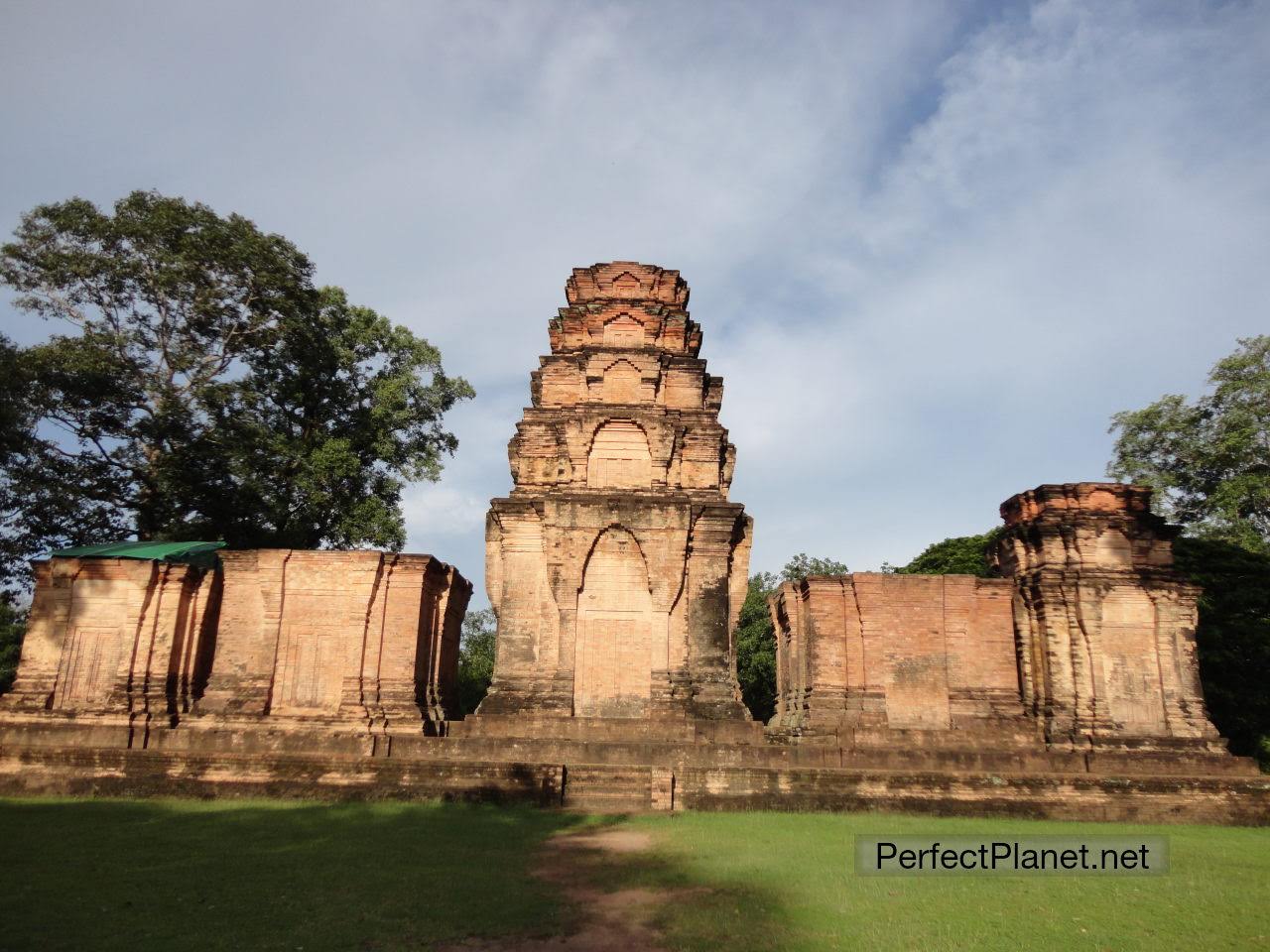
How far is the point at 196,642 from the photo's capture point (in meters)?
17.7

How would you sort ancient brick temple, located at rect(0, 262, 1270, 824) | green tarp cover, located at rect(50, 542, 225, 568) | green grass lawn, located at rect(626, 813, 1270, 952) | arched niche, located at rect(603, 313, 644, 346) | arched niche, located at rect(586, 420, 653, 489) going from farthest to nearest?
arched niche, located at rect(603, 313, 644, 346) → arched niche, located at rect(586, 420, 653, 489) → green tarp cover, located at rect(50, 542, 225, 568) → ancient brick temple, located at rect(0, 262, 1270, 824) → green grass lawn, located at rect(626, 813, 1270, 952)

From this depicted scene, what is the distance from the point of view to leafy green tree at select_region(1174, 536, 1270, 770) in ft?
72.5

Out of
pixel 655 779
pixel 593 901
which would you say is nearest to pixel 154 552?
pixel 655 779

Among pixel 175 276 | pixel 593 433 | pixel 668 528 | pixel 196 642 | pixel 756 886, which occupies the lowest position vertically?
pixel 756 886

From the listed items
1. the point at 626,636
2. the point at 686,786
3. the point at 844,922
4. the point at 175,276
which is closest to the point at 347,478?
the point at 175,276

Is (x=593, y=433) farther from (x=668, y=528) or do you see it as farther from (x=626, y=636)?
(x=626, y=636)

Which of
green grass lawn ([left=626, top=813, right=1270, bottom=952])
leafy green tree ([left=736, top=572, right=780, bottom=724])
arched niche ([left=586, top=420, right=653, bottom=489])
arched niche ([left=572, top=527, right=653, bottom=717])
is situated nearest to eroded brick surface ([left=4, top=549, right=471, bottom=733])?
arched niche ([left=572, top=527, right=653, bottom=717])

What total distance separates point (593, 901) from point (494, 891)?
1056 millimetres

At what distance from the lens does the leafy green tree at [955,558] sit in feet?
107

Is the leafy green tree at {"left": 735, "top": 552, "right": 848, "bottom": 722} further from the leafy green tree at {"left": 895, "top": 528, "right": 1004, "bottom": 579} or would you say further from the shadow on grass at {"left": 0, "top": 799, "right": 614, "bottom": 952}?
the shadow on grass at {"left": 0, "top": 799, "right": 614, "bottom": 952}

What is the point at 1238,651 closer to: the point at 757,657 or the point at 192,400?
the point at 757,657

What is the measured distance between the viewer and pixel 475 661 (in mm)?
44625

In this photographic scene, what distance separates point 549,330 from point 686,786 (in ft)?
44.5

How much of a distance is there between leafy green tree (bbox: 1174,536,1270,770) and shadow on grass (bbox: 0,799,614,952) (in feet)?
63.0
